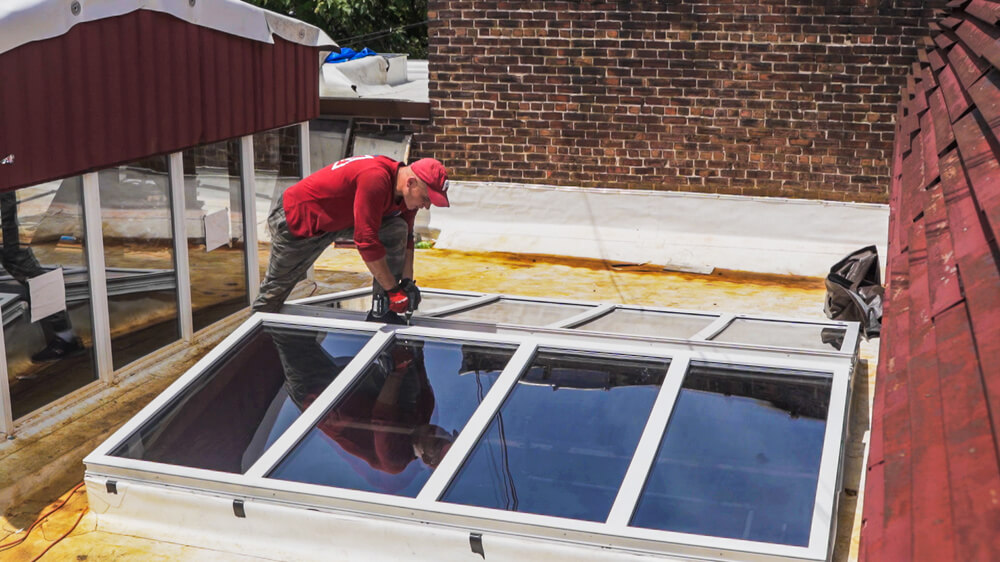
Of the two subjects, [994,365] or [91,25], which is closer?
[994,365]

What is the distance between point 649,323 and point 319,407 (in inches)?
112

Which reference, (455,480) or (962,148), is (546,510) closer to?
(455,480)

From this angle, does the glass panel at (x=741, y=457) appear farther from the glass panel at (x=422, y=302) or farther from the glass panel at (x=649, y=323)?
the glass panel at (x=422, y=302)

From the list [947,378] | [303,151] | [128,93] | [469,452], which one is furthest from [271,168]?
[947,378]

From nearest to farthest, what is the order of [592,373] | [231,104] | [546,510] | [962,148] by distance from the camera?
[962,148] → [546,510] → [592,373] → [231,104]

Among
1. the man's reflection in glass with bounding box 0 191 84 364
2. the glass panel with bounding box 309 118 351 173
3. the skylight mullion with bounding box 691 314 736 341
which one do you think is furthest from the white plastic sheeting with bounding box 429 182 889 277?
the man's reflection in glass with bounding box 0 191 84 364

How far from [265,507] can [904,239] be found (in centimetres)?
284

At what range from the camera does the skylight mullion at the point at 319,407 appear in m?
4.29

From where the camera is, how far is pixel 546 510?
3.89 metres

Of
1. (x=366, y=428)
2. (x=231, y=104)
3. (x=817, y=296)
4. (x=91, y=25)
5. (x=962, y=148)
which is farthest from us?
(x=817, y=296)

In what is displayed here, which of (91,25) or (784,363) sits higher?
(91,25)

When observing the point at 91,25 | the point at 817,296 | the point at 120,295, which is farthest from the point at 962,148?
the point at 817,296

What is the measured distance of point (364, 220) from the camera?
233 inches

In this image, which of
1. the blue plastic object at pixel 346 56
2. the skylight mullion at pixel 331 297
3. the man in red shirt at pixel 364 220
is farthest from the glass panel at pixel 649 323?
the blue plastic object at pixel 346 56
